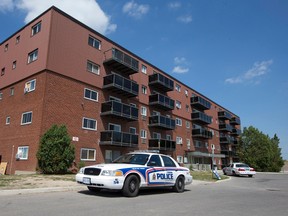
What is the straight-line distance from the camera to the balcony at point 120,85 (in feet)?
89.1

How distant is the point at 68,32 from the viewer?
81.9ft

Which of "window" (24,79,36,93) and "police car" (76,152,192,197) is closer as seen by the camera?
"police car" (76,152,192,197)

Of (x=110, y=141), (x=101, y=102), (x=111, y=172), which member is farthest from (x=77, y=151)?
(x=111, y=172)

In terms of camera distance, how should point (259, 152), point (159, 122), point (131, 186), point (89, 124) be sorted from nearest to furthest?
point (131, 186), point (89, 124), point (159, 122), point (259, 152)

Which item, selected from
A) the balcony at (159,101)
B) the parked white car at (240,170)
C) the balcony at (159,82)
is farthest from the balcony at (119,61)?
the parked white car at (240,170)

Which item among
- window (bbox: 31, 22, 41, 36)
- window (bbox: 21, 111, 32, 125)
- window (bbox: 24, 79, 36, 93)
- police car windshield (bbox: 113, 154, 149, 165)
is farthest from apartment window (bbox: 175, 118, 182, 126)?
police car windshield (bbox: 113, 154, 149, 165)

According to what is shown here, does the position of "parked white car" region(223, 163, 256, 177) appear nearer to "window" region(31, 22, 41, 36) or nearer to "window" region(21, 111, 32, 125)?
"window" region(21, 111, 32, 125)

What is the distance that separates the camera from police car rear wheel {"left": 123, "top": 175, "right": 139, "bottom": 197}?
9445 mm

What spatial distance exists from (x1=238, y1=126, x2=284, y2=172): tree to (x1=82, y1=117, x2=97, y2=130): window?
130ft

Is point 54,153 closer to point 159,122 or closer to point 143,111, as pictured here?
point 143,111

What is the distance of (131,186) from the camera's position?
381 inches

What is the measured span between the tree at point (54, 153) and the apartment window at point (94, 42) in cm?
1034

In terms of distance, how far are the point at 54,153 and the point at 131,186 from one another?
38.8ft

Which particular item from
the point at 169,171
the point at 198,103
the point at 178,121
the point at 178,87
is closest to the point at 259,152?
the point at 198,103
